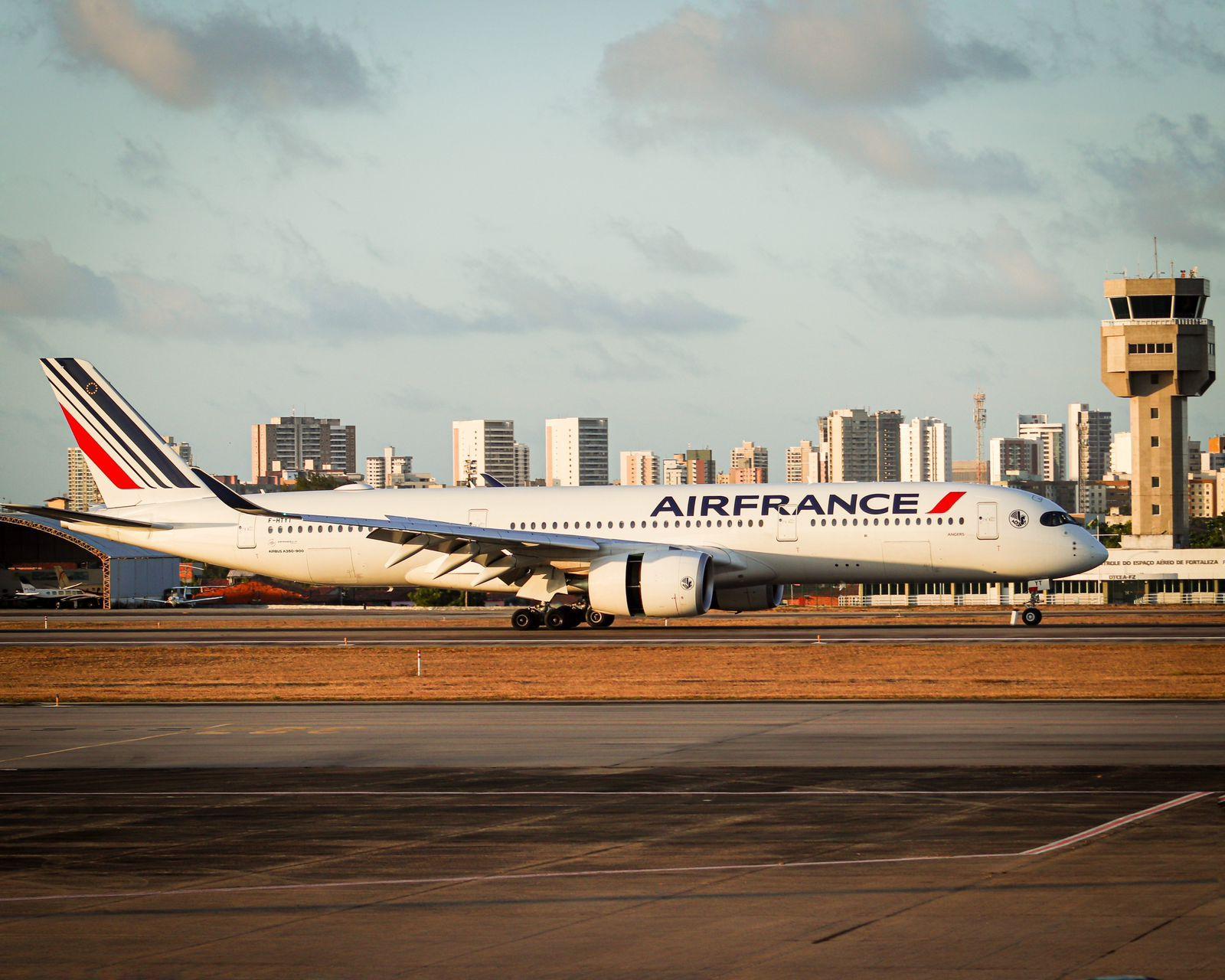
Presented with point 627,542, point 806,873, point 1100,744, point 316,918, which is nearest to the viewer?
point 316,918

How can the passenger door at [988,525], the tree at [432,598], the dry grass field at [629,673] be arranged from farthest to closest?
the tree at [432,598]
the passenger door at [988,525]
the dry grass field at [629,673]

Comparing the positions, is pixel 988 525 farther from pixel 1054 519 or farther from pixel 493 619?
pixel 493 619

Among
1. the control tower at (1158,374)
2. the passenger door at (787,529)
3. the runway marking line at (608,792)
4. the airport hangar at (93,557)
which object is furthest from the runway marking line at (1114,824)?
the control tower at (1158,374)

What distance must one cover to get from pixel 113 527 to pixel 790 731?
3740 centimetres

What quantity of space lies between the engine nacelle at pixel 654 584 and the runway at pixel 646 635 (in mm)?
952

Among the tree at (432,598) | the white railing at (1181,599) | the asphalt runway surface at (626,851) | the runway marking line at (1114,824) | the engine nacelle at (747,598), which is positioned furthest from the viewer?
the tree at (432,598)

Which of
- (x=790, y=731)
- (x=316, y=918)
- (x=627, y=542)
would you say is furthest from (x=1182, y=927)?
(x=627, y=542)

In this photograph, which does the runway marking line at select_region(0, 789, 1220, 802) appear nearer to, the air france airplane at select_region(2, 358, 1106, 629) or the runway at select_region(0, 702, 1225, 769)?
the runway at select_region(0, 702, 1225, 769)

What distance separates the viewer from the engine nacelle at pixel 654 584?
143 ft

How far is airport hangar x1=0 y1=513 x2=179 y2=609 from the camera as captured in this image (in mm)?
93938

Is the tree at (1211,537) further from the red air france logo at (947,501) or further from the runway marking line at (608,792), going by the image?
the runway marking line at (608,792)

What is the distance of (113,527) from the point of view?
5344cm

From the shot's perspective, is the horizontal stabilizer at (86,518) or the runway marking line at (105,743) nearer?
the runway marking line at (105,743)

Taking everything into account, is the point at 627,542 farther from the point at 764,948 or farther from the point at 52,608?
the point at 52,608
